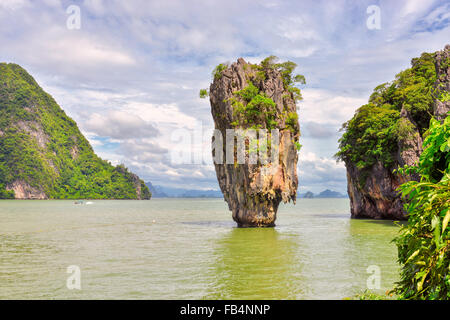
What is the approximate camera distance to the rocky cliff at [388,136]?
91.5ft

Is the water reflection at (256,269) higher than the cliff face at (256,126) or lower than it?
lower

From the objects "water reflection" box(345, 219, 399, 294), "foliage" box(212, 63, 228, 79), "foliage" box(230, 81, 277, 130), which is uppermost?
"foliage" box(212, 63, 228, 79)

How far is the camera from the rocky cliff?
27875 millimetres

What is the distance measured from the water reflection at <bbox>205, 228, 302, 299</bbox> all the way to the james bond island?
5.70 metres

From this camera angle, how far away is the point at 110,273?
11867mm

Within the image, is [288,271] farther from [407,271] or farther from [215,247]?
[407,271]

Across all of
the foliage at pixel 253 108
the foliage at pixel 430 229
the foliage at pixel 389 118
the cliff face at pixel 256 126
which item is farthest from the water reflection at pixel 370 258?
the foliage at pixel 389 118

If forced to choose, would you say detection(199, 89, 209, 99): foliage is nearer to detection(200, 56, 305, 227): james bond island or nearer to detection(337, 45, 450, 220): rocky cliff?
detection(200, 56, 305, 227): james bond island

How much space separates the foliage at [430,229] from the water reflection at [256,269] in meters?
6.82
